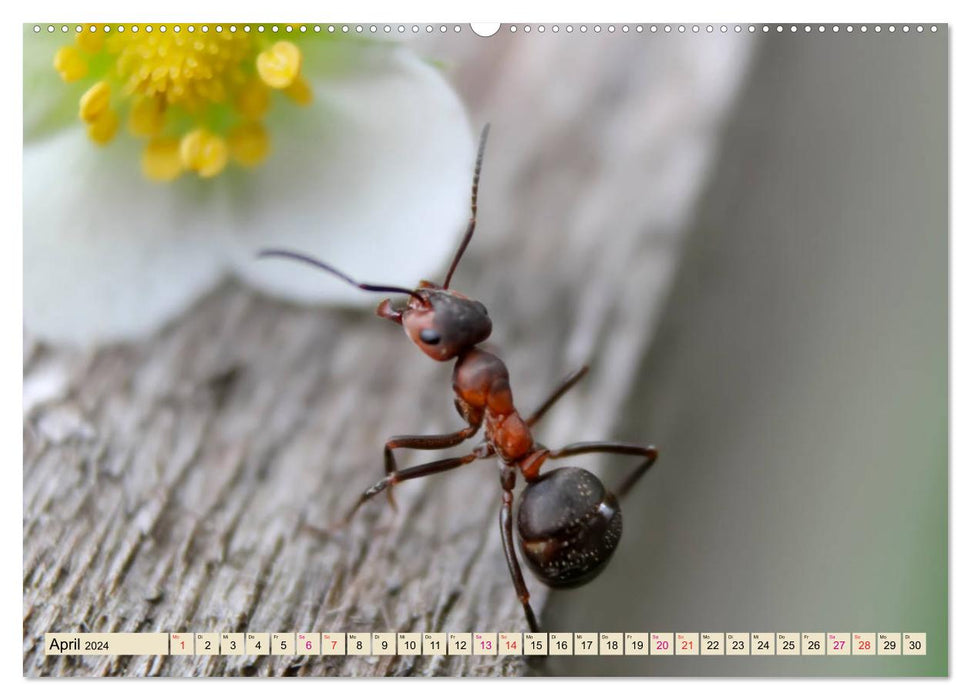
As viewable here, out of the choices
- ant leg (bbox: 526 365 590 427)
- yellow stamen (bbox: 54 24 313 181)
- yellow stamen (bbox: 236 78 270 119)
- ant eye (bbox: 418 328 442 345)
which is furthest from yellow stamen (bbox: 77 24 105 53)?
ant leg (bbox: 526 365 590 427)

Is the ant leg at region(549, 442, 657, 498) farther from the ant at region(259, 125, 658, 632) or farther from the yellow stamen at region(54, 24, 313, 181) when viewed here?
the yellow stamen at region(54, 24, 313, 181)

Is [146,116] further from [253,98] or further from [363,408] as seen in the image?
[363,408]

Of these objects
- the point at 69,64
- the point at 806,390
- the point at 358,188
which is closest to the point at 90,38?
the point at 69,64

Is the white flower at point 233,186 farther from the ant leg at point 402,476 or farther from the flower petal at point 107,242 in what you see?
the ant leg at point 402,476

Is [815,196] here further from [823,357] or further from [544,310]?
[544,310]

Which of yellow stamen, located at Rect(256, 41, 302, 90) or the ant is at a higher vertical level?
yellow stamen, located at Rect(256, 41, 302, 90)

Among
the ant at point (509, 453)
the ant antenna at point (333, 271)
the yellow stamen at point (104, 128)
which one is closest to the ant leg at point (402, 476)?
the ant at point (509, 453)

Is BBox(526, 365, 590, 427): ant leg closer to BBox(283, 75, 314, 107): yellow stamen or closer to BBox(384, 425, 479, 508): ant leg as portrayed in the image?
BBox(384, 425, 479, 508): ant leg

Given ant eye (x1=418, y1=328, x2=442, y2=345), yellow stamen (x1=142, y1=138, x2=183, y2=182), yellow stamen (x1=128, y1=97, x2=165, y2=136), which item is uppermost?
yellow stamen (x1=128, y1=97, x2=165, y2=136)

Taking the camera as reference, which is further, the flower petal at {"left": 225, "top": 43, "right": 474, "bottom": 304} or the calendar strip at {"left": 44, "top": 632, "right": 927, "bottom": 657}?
the flower petal at {"left": 225, "top": 43, "right": 474, "bottom": 304}

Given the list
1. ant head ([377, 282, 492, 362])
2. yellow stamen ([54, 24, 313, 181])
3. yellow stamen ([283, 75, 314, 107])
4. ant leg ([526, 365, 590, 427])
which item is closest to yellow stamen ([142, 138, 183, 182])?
yellow stamen ([54, 24, 313, 181])
